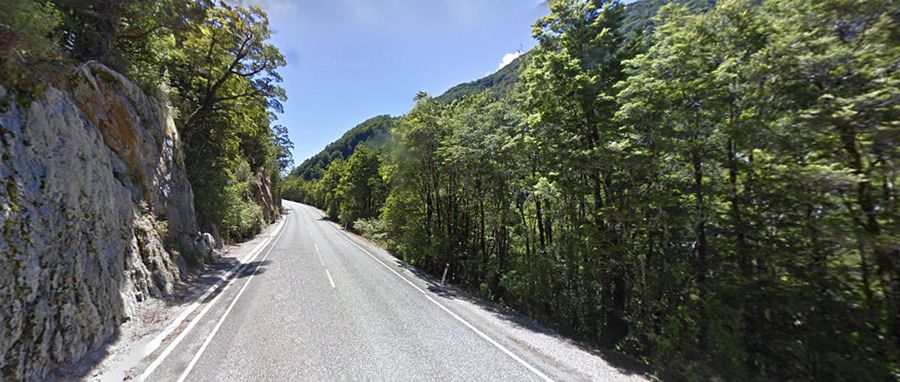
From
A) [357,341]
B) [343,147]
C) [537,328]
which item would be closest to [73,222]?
[357,341]

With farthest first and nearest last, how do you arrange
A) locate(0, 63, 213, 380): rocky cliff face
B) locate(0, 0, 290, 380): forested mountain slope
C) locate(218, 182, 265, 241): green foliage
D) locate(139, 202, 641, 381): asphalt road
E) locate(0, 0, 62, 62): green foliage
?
locate(218, 182, 265, 241): green foliage, locate(139, 202, 641, 381): asphalt road, locate(0, 0, 62, 62): green foliage, locate(0, 0, 290, 380): forested mountain slope, locate(0, 63, 213, 380): rocky cliff face

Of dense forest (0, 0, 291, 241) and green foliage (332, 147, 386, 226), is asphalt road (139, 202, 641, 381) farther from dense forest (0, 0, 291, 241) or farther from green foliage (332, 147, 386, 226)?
green foliage (332, 147, 386, 226)

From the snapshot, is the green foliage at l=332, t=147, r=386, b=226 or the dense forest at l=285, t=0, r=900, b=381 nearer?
the dense forest at l=285, t=0, r=900, b=381

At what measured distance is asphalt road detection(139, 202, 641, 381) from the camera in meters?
4.68

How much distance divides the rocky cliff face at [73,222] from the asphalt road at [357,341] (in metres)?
1.21

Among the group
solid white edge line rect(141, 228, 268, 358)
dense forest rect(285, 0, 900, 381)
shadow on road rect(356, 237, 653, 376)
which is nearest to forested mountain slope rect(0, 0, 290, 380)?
solid white edge line rect(141, 228, 268, 358)

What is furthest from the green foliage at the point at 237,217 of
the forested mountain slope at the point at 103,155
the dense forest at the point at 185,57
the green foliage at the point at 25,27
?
the green foliage at the point at 25,27

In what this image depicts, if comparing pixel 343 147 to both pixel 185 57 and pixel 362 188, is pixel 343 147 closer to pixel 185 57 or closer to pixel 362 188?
pixel 362 188

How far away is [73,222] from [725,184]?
11.7m

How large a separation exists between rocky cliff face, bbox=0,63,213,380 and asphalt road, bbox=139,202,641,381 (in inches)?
47.7

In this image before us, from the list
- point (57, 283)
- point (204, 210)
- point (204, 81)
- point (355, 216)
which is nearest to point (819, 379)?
point (57, 283)

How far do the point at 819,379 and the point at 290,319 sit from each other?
912 cm

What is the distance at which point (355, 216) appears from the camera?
36.4 metres

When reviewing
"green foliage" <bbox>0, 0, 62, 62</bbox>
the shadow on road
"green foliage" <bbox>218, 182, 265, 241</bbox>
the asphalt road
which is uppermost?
"green foliage" <bbox>0, 0, 62, 62</bbox>
